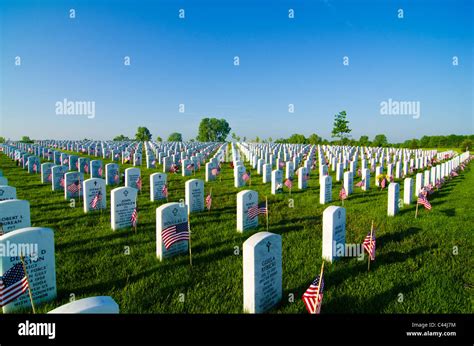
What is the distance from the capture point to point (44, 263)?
4.60 m

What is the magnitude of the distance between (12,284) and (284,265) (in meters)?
4.38

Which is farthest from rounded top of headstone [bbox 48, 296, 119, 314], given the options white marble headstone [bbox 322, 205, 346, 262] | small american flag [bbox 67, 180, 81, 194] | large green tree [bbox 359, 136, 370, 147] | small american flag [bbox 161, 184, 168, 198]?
large green tree [bbox 359, 136, 370, 147]

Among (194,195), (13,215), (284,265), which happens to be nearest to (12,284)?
(13,215)

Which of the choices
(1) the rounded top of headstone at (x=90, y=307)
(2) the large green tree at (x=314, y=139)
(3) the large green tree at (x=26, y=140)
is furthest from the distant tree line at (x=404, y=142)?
(3) the large green tree at (x=26, y=140)

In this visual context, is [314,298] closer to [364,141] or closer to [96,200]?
[96,200]

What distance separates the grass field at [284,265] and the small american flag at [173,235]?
405 millimetres

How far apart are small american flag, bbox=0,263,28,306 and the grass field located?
0.57 m

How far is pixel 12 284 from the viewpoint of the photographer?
3.92 meters

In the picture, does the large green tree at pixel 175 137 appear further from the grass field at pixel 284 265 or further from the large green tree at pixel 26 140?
the grass field at pixel 284 265

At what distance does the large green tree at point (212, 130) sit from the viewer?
123 metres

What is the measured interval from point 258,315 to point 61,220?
7.50 m

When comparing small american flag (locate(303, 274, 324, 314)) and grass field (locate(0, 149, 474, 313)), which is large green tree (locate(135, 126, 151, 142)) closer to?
grass field (locate(0, 149, 474, 313))

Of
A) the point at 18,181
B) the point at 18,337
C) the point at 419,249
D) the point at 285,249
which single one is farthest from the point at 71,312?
the point at 18,181

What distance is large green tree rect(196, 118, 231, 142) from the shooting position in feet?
404
